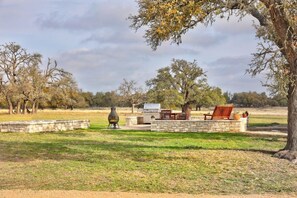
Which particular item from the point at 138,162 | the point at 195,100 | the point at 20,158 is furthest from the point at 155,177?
the point at 195,100

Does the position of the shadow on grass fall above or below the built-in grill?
below

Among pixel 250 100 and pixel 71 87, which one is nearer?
pixel 71 87

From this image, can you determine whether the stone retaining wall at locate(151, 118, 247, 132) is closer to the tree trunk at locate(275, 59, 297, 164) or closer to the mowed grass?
the mowed grass

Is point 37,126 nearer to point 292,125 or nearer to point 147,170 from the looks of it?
point 147,170

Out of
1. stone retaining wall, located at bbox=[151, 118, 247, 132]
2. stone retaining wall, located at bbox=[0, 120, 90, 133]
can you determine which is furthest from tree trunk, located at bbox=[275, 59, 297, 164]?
stone retaining wall, located at bbox=[0, 120, 90, 133]

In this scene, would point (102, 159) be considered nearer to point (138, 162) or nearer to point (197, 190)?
point (138, 162)

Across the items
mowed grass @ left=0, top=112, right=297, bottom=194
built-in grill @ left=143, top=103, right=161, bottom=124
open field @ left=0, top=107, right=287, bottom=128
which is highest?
built-in grill @ left=143, top=103, right=161, bottom=124

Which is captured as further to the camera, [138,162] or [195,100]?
[195,100]

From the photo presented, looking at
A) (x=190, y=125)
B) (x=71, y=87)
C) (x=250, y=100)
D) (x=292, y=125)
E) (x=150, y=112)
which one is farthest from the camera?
(x=250, y=100)

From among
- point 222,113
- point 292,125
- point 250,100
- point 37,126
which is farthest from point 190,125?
point 250,100

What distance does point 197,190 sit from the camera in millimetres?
7289

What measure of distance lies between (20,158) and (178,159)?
4.23 m

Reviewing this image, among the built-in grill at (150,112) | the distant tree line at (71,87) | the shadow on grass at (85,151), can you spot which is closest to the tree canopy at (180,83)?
the distant tree line at (71,87)

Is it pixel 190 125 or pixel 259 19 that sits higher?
pixel 259 19
